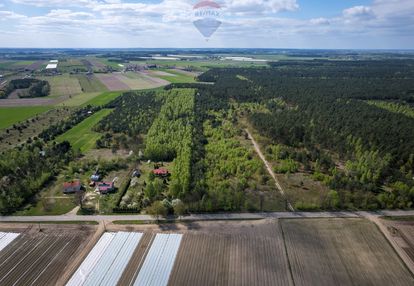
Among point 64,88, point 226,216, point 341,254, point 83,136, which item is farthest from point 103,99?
point 341,254

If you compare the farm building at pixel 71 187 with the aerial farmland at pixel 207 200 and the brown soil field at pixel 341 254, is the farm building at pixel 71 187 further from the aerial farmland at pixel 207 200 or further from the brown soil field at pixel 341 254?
the brown soil field at pixel 341 254

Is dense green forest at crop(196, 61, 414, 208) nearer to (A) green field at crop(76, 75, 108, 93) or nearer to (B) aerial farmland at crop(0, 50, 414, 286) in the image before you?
(B) aerial farmland at crop(0, 50, 414, 286)

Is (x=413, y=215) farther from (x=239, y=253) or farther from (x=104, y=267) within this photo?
(x=104, y=267)

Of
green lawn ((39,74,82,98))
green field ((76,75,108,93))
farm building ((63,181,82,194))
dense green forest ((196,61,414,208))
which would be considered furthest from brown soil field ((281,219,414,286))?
green field ((76,75,108,93))

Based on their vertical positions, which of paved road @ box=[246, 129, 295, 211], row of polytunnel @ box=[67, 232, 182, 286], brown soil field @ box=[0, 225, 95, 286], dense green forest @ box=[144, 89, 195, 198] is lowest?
brown soil field @ box=[0, 225, 95, 286]

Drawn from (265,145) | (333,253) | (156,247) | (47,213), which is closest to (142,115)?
(265,145)

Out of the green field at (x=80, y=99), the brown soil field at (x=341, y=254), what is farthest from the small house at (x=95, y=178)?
the green field at (x=80, y=99)

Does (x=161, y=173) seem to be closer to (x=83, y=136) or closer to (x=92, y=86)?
(x=83, y=136)

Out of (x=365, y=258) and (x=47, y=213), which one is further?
(x=47, y=213)
